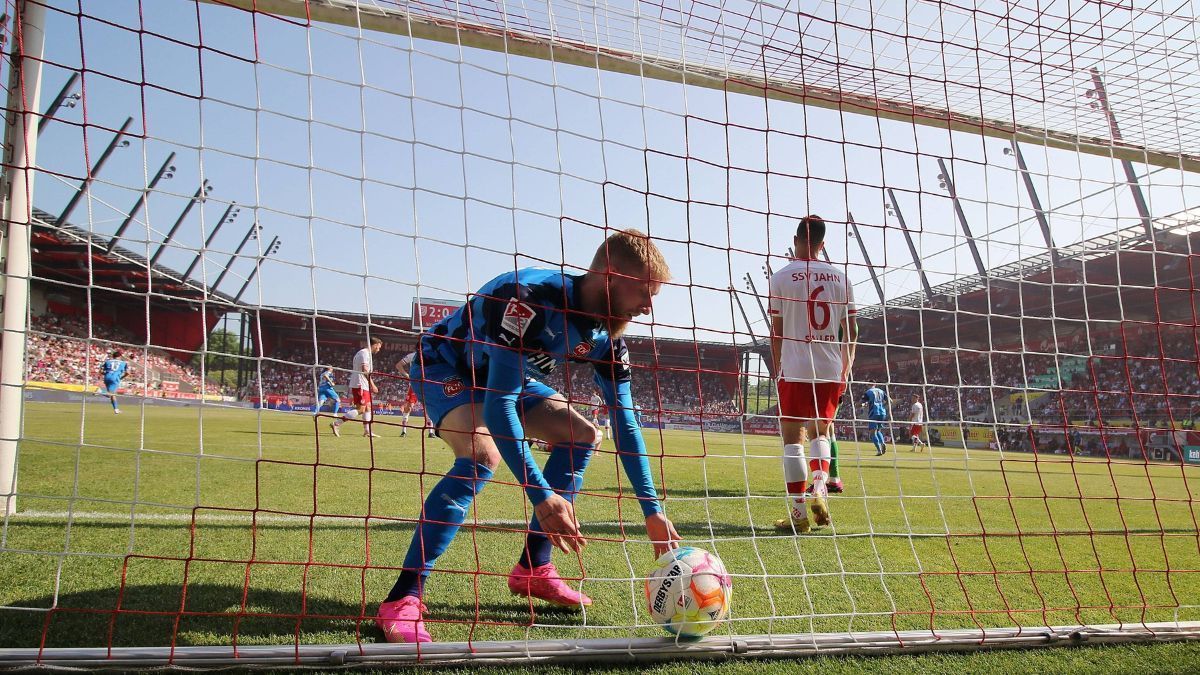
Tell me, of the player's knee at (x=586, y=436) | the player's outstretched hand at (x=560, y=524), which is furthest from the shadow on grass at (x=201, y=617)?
the player's knee at (x=586, y=436)

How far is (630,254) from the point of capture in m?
2.67

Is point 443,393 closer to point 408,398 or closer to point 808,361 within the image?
point 808,361

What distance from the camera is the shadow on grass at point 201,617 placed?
2.20 m

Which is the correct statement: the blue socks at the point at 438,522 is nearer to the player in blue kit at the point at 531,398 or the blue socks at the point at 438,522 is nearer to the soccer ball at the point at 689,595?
the player in blue kit at the point at 531,398

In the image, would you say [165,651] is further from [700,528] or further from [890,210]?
[890,210]

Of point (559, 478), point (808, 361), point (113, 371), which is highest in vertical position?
point (113, 371)

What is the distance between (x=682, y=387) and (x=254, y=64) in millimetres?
25128

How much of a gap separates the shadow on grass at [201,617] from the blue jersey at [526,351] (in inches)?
24.7

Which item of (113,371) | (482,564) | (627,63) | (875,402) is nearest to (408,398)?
(482,564)

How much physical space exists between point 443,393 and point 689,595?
1281mm

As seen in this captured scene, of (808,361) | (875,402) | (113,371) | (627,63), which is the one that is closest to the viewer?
(627,63)

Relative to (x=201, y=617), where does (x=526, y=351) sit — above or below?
above

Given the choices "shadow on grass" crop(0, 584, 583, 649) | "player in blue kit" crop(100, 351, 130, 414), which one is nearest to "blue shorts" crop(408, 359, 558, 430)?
"shadow on grass" crop(0, 584, 583, 649)

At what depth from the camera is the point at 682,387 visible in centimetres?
2703
